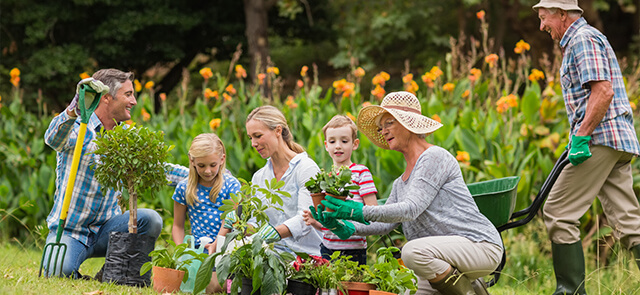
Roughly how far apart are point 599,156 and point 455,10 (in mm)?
13241

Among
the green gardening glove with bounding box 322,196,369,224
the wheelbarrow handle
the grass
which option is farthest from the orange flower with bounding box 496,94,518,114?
the green gardening glove with bounding box 322,196,369,224

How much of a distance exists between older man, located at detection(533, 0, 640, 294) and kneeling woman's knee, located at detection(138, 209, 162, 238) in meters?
2.28

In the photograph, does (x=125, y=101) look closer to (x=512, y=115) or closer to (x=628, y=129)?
(x=628, y=129)

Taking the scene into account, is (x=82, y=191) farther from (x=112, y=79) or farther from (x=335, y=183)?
(x=335, y=183)

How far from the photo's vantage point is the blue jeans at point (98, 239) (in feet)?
12.0

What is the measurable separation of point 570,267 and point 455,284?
38.5 inches

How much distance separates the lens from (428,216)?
308 centimetres

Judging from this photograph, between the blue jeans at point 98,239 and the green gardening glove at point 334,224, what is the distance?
4.22 feet

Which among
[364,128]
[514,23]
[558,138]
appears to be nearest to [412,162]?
[364,128]

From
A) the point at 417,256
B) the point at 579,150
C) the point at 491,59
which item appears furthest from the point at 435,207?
the point at 491,59

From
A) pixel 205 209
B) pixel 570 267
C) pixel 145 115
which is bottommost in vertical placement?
pixel 570 267

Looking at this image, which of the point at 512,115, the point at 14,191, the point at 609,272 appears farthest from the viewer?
the point at 14,191

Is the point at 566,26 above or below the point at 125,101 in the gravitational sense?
above

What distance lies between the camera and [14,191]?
20.6 ft
